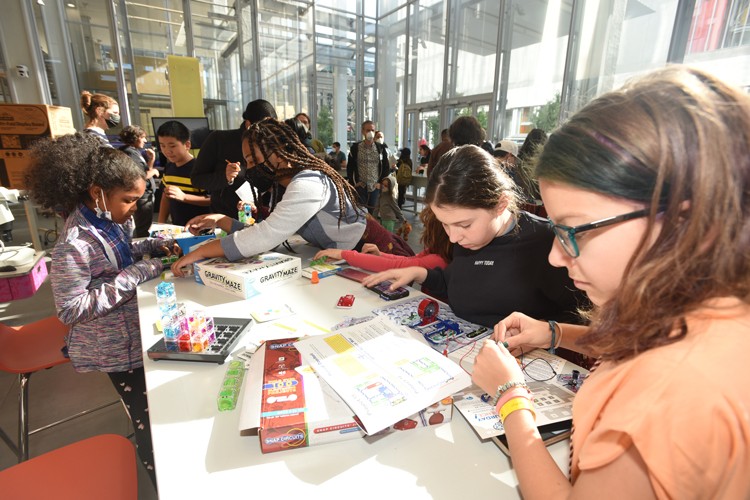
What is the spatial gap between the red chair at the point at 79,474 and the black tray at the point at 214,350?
34 centimetres

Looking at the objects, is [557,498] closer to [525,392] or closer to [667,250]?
[525,392]

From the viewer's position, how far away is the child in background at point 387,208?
5.20 metres

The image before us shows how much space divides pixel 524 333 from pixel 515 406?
323 mm

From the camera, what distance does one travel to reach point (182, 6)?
7.05 metres

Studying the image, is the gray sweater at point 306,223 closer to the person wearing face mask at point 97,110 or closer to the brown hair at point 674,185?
the brown hair at point 674,185

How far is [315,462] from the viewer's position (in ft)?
2.36

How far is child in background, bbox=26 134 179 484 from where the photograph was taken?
1.36m

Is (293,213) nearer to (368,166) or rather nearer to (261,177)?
(261,177)

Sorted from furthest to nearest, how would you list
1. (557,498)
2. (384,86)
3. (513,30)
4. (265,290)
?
(384,86) → (513,30) → (265,290) → (557,498)

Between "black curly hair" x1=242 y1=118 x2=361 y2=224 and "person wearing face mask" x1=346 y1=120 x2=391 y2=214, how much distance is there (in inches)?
147

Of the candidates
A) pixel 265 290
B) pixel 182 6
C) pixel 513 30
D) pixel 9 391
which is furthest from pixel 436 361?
pixel 182 6

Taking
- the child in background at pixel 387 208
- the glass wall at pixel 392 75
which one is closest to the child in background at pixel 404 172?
the child in background at pixel 387 208

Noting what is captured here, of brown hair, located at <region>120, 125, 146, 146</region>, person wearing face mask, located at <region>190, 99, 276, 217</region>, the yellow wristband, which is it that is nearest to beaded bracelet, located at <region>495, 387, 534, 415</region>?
the yellow wristband

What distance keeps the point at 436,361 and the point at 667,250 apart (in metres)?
0.55
